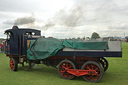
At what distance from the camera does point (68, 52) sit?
6641 mm

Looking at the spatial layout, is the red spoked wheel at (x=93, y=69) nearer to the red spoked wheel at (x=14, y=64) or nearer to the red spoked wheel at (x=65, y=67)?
the red spoked wheel at (x=65, y=67)

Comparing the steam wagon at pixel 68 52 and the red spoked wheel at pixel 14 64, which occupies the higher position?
the steam wagon at pixel 68 52

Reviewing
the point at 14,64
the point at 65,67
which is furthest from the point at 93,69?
the point at 14,64

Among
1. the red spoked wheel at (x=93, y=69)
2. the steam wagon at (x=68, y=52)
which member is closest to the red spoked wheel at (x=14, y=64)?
the steam wagon at (x=68, y=52)

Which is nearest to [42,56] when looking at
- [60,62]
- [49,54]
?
[49,54]

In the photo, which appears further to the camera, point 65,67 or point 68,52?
point 65,67

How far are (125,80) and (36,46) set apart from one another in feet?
16.3

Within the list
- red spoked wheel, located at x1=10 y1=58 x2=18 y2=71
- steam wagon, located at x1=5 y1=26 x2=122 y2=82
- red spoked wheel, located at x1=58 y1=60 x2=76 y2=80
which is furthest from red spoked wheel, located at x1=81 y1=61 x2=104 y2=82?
red spoked wheel, located at x1=10 y1=58 x2=18 y2=71

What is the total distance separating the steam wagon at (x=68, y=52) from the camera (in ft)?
19.8

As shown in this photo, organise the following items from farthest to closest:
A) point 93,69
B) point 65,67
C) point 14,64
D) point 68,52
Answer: point 14,64
point 65,67
point 68,52
point 93,69

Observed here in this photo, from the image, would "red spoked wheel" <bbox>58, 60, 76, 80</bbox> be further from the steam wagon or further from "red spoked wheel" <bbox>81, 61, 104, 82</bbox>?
"red spoked wheel" <bbox>81, 61, 104, 82</bbox>

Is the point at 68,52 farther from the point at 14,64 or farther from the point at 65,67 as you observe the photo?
the point at 14,64

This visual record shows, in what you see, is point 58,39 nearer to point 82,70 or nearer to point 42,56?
point 42,56

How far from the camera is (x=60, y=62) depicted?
6.83 meters
